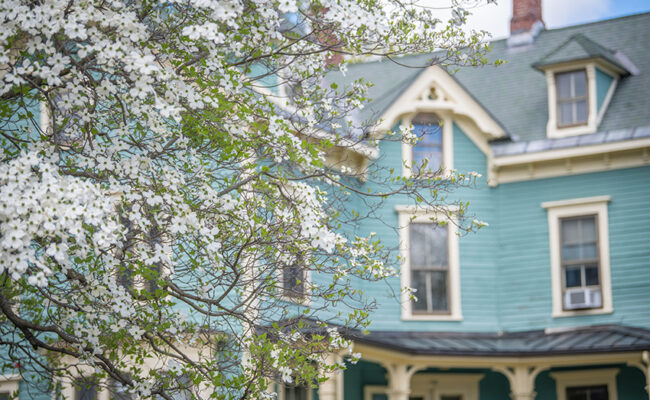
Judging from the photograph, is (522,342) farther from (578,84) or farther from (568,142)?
(578,84)

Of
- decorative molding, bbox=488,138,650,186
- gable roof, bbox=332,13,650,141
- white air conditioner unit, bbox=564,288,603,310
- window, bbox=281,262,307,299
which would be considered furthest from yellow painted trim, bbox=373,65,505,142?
window, bbox=281,262,307,299

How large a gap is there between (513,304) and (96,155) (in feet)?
40.2

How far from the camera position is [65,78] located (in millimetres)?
7738

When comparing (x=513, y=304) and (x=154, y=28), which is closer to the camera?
(x=154, y=28)

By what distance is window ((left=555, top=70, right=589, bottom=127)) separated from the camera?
1878 centimetres

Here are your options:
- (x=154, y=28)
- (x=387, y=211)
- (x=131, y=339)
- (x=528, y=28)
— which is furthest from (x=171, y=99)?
(x=528, y=28)

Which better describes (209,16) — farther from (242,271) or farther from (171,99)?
(242,271)

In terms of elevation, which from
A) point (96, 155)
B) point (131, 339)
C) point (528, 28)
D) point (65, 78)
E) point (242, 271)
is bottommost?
point (131, 339)

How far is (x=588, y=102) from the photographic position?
18.7 meters

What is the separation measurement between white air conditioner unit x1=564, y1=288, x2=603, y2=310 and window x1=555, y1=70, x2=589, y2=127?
3.30m

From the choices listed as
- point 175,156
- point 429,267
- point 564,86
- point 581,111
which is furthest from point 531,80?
point 175,156

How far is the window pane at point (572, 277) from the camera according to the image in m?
18.1

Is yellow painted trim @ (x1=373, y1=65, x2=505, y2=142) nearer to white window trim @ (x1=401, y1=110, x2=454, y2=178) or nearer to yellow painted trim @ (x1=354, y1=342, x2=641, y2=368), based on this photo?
white window trim @ (x1=401, y1=110, x2=454, y2=178)

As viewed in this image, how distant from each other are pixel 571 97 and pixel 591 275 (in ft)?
11.7
